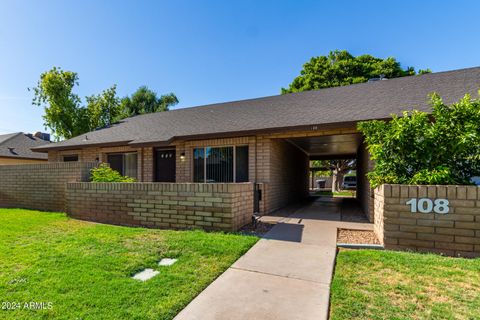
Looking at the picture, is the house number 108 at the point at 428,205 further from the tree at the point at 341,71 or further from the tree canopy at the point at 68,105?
the tree canopy at the point at 68,105

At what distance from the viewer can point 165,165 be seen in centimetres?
1059

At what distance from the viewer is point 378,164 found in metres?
5.05

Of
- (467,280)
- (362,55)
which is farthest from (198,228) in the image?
(362,55)

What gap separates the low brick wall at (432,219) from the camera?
388cm

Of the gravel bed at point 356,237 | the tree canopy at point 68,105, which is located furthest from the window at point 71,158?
the gravel bed at point 356,237

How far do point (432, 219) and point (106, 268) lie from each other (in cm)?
512

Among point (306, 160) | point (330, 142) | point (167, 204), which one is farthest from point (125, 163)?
point (306, 160)

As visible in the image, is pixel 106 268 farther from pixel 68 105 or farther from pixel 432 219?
pixel 68 105

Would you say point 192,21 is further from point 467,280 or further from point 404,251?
point 467,280

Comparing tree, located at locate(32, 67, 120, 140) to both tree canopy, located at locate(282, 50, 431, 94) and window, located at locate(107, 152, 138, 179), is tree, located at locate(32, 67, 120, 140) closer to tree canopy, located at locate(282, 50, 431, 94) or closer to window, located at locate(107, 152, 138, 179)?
window, located at locate(107, 152, 138, 179)

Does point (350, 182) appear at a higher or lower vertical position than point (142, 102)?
lower

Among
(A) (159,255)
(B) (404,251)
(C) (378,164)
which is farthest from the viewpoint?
(C) (378,164)

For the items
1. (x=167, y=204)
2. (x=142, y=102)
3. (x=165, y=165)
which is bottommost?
(x=167, y=204)

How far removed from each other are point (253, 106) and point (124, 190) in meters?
7.19
